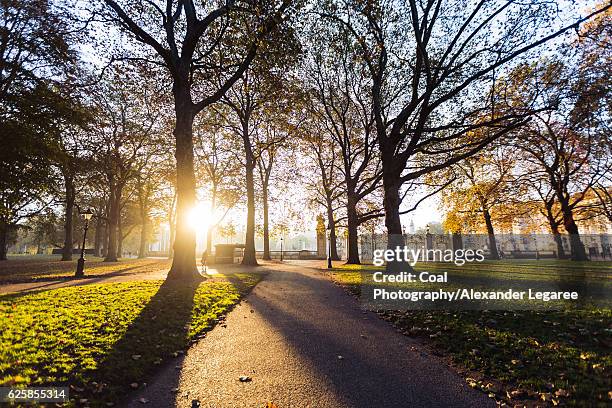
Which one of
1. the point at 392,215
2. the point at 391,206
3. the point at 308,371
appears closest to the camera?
the point at 308,371

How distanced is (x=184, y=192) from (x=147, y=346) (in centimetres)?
826

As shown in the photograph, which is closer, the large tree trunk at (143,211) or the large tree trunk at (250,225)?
the large tree trunk at (250,225)

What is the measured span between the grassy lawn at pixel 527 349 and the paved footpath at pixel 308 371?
42 centimetres

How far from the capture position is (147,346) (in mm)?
4637

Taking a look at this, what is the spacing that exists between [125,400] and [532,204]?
3778cm

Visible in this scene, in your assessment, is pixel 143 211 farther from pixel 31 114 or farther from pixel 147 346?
pixel 147 346

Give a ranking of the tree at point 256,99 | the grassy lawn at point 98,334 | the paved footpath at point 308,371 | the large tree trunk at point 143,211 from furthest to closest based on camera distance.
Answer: the large tree trunk at point 143,211
the tree at point 256,99
the grassy lawn at point 98,334
the paved footpath at point 308,371

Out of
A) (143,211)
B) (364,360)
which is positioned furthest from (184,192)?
(143,211)

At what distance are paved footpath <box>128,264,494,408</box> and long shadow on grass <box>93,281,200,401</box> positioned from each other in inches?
9.1

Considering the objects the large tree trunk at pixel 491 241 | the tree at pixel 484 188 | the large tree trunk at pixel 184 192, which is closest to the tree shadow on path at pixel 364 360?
the large tree trunk at pixel 184 192

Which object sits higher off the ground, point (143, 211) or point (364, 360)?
point (143, 211)

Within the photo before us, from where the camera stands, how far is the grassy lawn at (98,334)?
11.6 feet

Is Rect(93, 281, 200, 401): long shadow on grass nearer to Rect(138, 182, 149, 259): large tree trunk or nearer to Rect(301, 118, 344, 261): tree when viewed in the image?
Rect(301, 118, 344, 261): tree

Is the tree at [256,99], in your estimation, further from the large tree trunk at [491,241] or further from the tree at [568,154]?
the large tree trunk at [491,241]
